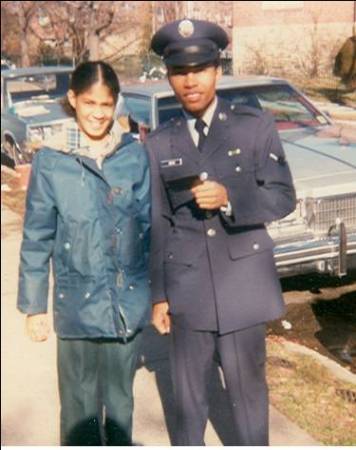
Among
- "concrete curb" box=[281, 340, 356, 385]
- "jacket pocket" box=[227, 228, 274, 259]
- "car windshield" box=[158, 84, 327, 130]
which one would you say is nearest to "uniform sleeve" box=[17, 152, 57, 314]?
"jacket pocket" box=[227, 228, 274, 259]

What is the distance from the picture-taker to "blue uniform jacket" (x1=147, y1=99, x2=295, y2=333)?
232 cm

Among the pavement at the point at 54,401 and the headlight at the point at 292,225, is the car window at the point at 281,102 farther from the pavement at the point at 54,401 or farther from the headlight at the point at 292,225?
the pavement at the point at 54,401

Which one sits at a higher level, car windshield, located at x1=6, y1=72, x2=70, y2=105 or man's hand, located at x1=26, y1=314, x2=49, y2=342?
man's hand, located at x1=26, y1=314, x2=49, y2=342

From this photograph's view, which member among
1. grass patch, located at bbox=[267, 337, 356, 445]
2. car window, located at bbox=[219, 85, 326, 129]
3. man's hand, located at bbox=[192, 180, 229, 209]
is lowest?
grass patch, located at bbox=[267, 337, 356, 445]

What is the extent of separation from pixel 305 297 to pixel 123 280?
153 cm

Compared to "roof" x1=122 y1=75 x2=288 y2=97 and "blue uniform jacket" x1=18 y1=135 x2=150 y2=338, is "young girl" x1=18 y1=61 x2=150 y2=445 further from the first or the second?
"roof" x1=122 y1=75 x2=288 y2=97

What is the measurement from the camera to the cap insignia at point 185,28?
7.73ft

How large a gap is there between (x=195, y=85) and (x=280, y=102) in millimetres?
2389

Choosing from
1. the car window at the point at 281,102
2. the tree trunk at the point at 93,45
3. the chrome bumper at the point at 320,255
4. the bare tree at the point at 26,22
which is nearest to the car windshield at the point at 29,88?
the bare tree at the point at 26,22

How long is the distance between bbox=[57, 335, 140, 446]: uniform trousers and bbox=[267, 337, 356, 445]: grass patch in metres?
0.77

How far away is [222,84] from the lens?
148 inches

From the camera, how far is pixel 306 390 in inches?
136

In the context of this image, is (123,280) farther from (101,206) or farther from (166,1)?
(166,1)

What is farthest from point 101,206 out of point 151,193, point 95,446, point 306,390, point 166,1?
point 166,1
